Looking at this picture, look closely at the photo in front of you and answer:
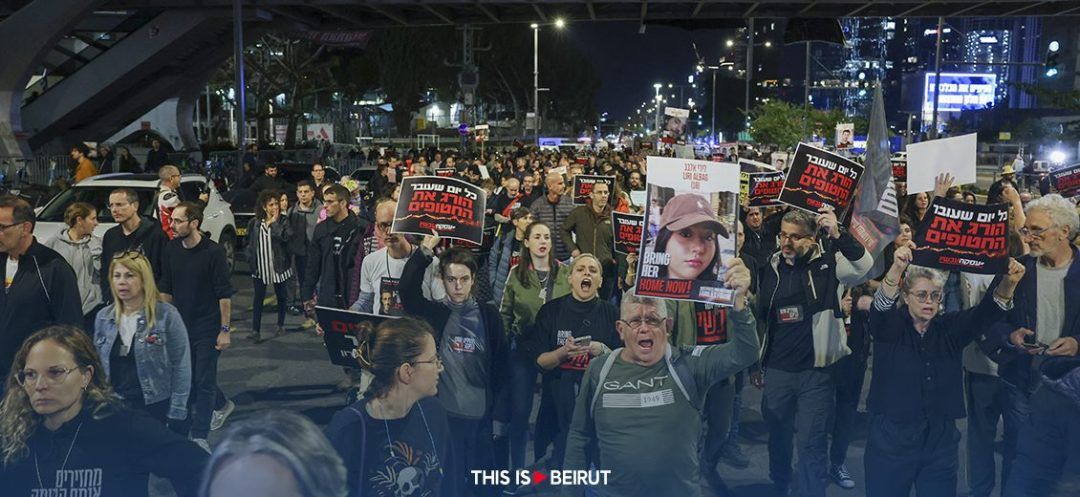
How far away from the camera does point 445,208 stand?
686 centimetres

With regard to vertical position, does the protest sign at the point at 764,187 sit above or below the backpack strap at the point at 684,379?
above

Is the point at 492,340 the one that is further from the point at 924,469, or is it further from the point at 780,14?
the point at 780,14

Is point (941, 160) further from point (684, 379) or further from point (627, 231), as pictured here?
point (627, 231)

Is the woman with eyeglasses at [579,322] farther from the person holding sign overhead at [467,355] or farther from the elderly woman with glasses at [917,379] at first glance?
the elderly woman with glasses at [917,379]

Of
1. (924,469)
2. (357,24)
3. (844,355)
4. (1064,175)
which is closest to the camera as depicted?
(924,469)

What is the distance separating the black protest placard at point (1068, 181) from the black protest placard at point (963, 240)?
4.60 metres

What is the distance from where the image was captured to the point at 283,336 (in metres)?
12.2

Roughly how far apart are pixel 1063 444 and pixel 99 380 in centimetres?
494

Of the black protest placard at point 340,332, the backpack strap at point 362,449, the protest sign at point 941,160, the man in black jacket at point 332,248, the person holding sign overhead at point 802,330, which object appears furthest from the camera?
the man in black jacket at point 332,248

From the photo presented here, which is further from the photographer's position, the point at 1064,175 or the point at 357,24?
the point at 357,24

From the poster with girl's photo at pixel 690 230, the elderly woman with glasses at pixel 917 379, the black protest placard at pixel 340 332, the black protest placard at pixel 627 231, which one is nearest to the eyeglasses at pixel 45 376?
the black protest placard at pixel 340 332

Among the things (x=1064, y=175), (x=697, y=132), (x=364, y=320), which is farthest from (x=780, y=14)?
(x=697, y=132)

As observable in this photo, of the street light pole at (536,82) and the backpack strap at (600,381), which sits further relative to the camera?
the street light pole at (536,82)

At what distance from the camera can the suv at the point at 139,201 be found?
14422 mm
